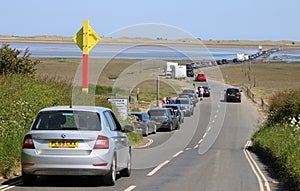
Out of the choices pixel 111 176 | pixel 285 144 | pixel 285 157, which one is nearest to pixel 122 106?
pixel 285 144

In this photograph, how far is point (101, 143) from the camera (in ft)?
47.7

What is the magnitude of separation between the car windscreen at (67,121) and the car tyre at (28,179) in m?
1.04

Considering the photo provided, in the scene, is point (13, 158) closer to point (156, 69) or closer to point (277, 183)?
point (277, 183)

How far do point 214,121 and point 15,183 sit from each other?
138 feet

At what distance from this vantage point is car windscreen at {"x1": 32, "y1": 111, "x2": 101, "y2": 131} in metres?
14.7

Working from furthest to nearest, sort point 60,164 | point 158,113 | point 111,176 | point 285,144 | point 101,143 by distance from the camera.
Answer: point 158,113 < point 285,144 < point 111,176 < point 101,143 < point 60,164

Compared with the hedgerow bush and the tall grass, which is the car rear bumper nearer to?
the tall grass

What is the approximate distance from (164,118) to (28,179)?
30629mm

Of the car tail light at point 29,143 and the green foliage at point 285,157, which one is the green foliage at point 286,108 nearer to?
the green foliage at point 285,157

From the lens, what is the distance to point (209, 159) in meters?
24.7

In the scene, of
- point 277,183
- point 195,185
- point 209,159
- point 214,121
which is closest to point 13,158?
point 195,185

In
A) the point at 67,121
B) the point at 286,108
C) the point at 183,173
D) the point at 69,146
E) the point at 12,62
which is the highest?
the point at 12,62

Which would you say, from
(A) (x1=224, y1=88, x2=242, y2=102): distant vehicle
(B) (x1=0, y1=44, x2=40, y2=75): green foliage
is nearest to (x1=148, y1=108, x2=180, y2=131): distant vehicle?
(B) (x1=0, y1=44, x2=40, y2=75): green foliage

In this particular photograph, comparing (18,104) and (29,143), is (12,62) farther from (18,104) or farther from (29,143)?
(29,143)
